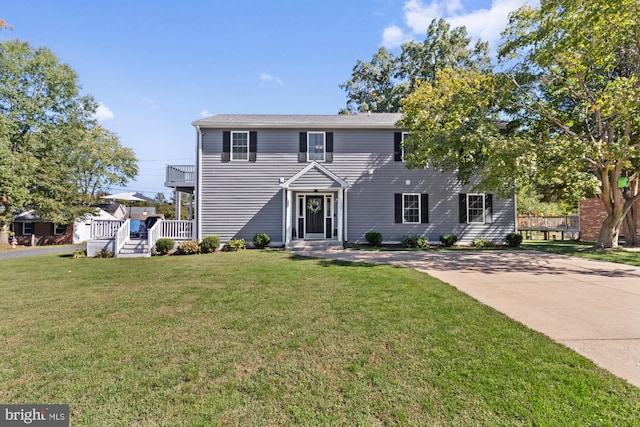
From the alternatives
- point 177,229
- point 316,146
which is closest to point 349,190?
point 316,146

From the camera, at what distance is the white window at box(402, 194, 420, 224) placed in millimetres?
13766

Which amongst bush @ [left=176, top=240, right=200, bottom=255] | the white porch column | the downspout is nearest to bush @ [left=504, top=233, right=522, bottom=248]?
the white porch column

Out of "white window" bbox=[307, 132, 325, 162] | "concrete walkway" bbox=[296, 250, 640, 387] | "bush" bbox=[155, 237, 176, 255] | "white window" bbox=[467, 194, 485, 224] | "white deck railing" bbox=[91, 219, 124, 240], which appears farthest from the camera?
"white window" bbox=[467, 194, 485, 224]

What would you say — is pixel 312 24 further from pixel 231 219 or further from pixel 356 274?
pixel 356 274

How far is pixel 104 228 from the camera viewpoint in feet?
39.6

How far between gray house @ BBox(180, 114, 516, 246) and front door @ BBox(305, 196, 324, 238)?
0.15ft

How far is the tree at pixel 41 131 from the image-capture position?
20.0 meters

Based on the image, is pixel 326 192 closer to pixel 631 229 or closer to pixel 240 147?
pixel 240 147

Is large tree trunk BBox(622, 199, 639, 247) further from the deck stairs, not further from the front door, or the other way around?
the deck stairs

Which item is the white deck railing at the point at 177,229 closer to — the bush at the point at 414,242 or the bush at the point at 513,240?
the bush at the point at 414,242

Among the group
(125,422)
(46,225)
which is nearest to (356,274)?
(125,422)

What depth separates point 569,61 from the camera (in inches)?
365

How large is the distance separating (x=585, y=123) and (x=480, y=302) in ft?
38.5

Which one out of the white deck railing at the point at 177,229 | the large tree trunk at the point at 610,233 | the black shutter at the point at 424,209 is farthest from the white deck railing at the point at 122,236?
the large tree trunk at the point at 610,233
